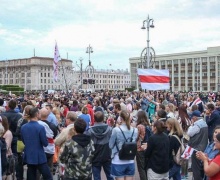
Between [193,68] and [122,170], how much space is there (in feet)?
341

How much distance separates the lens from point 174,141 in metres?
6.88

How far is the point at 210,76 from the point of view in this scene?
340 feet

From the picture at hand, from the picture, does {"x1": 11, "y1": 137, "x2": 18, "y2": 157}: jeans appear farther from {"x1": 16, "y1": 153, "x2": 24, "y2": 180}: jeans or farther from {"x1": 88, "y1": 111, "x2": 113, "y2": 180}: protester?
{"x1": 88, "y1": 111, "x2": 113, "y2": 180}: protester

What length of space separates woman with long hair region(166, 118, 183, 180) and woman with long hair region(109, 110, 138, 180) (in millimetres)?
717

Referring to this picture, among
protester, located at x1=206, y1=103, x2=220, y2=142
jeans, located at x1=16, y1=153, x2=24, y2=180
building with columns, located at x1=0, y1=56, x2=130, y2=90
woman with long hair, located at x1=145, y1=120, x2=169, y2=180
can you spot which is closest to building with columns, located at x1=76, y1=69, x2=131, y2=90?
building with columns, located at x1=0, y1=56, x2=130, y2=90

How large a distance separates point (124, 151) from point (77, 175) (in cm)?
136

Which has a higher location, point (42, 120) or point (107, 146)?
point (42, 120)

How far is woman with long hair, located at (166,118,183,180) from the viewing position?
22.6 ft

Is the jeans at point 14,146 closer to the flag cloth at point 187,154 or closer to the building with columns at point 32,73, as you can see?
the flag cloth at point 187,154

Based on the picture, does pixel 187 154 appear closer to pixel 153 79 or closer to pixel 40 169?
pixel 40 169

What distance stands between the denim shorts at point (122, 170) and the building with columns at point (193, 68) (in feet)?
302

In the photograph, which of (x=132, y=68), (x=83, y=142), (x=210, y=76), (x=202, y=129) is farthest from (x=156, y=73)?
(x=132, y=68)

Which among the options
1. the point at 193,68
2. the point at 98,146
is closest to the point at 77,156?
the point at 98,146

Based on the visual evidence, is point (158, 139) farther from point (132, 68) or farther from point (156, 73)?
point (132, 68)
